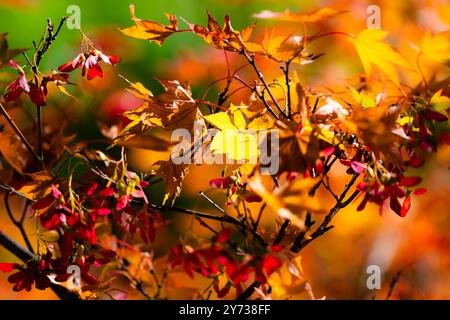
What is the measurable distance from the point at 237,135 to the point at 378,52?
0.22 metres

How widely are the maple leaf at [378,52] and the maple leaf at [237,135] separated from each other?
0.53 ft

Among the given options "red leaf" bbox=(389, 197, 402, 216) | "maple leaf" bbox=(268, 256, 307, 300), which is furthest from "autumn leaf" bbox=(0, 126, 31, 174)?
"red leaf" bbox=(389, 197, 402, 216)

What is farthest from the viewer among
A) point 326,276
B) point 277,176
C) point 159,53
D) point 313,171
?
point 159,53

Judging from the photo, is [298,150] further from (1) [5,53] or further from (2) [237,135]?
(1) [5,53]

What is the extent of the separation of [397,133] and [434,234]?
166cm

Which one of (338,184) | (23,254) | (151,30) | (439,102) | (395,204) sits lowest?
(338,184)

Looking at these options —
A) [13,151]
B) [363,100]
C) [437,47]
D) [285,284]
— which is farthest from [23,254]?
[437,47]

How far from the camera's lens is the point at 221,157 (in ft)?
2.39

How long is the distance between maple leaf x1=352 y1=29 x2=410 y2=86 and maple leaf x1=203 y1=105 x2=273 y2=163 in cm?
16

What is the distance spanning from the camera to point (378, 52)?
739 mm

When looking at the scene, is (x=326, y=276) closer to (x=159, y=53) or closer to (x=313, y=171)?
(x=313, y=171)

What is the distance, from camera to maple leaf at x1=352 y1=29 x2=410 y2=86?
73cm

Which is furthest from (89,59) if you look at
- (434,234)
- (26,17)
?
(26,17)
